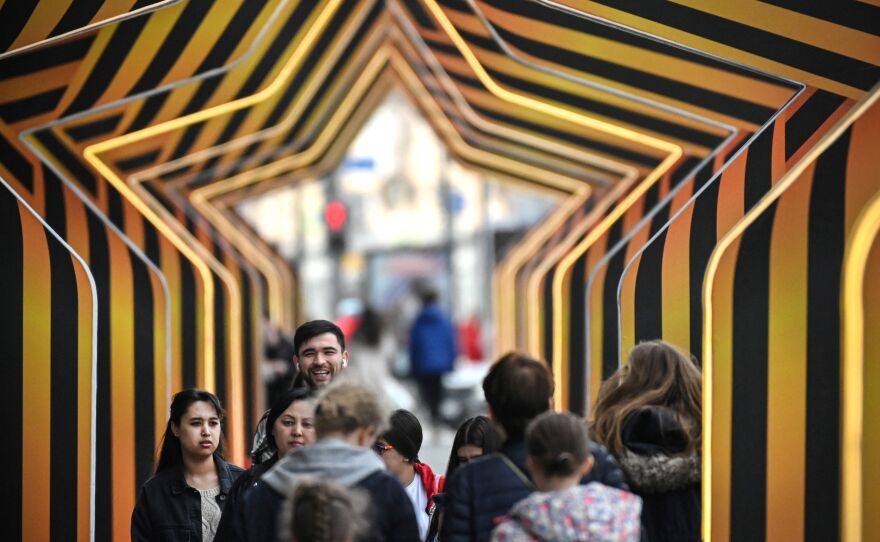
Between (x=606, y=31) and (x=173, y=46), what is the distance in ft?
7.01

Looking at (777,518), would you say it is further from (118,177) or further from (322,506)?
(118,177)

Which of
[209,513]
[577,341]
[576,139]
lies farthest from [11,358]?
[576,139]

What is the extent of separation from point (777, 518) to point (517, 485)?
1.58 metres

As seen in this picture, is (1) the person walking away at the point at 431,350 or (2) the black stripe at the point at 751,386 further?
(1) the person walking away at the point at 431,350

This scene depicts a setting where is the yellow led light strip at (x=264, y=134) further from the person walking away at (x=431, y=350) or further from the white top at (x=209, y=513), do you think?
the white top at (x=209, y=513)

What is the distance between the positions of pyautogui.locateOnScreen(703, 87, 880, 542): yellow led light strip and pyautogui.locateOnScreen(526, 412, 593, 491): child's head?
1380mm

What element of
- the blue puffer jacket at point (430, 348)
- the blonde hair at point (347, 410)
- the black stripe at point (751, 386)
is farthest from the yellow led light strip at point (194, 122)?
the blue puffer jacket at point (430, 348)

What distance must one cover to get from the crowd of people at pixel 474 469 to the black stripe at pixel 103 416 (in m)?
1.49

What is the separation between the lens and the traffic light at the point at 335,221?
81.4 ft

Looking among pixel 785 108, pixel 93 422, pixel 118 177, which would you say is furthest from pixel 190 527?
pixel 118 177

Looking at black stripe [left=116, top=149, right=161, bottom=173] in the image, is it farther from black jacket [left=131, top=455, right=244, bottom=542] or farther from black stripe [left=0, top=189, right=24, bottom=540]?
black jacket [left=131, top=455, right=244, bottom=542]

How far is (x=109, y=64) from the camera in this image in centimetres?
661

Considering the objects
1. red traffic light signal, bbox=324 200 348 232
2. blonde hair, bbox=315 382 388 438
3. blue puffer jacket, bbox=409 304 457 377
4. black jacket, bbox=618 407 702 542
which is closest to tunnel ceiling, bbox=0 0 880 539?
black jacket, bbox=618 407 702 542

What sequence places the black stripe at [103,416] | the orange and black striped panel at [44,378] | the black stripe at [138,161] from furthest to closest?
the black stripe at [138,161]
the black stripe at [103,416]
the orange and black striped panel at [44,378]
